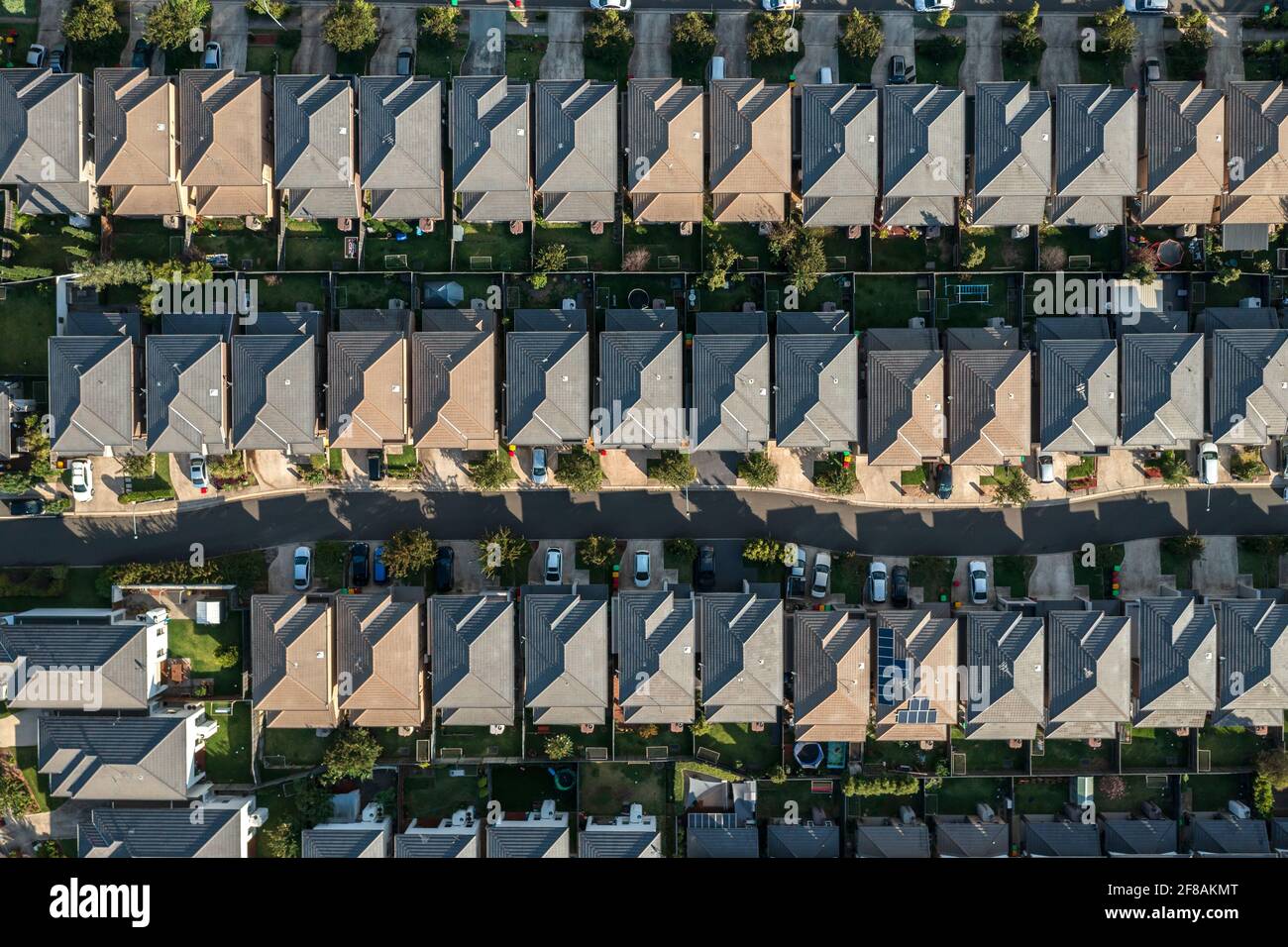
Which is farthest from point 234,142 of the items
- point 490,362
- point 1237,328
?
point 1237,328

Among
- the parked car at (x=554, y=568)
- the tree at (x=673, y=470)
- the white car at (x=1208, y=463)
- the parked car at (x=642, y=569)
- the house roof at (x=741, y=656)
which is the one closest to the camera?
the house roof at (x=741, y=656)

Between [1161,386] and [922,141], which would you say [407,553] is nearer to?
[922,141]

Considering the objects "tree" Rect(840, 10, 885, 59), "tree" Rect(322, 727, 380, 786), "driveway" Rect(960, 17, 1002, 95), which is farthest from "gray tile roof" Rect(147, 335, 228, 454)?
"driveway" Rect(960, 17, 1002, 95)

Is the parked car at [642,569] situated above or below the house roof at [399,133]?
below

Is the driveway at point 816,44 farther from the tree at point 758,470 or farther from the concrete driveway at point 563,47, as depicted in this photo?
the tree at point 758,470

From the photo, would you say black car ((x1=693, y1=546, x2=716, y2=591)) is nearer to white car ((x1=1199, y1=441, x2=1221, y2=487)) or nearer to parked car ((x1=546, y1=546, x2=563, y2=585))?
parked car ((x1=546, y1=546, x2=563, y2=585))

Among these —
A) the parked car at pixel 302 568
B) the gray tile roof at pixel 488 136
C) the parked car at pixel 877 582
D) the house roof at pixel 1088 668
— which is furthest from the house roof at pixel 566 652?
the house roof at pixel 1088 668

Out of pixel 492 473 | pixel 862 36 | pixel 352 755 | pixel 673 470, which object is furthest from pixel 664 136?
pixel 352 755
